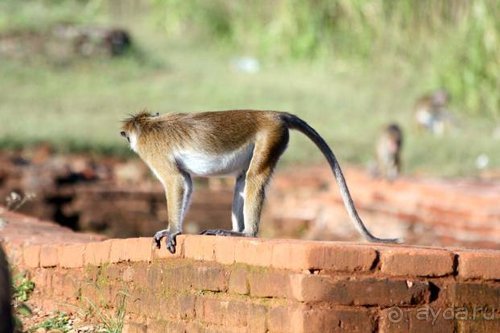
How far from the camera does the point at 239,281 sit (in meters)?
4.92

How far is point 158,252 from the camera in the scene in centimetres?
550

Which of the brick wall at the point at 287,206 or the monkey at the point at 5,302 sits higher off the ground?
the brick wall at the point at 287,206

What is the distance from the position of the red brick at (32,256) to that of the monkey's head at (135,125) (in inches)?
32.7

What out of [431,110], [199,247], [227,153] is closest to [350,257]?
[199,247]

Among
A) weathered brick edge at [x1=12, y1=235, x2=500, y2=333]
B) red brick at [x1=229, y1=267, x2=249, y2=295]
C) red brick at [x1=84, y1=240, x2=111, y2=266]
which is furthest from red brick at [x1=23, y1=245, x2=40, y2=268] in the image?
red brick at [x1=229, y1=267, x2=249, y2=295]

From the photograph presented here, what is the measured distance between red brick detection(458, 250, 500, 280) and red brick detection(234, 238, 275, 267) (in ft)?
2.38

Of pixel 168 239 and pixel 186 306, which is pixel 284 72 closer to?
pixel 168 239

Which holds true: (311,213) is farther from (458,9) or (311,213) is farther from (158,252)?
(158,252)

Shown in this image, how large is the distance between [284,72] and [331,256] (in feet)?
76.7

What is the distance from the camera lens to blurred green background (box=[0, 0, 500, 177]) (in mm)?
11695

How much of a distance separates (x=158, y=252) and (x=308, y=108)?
706 inches

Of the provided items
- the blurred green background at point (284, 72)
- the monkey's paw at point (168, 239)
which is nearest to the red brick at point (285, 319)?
the monkey's paw at point (168, 239)

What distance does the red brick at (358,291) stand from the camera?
4527 millimetres

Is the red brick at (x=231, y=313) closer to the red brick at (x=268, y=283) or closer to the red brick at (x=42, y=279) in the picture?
the red brick at (x=268, y=283)
